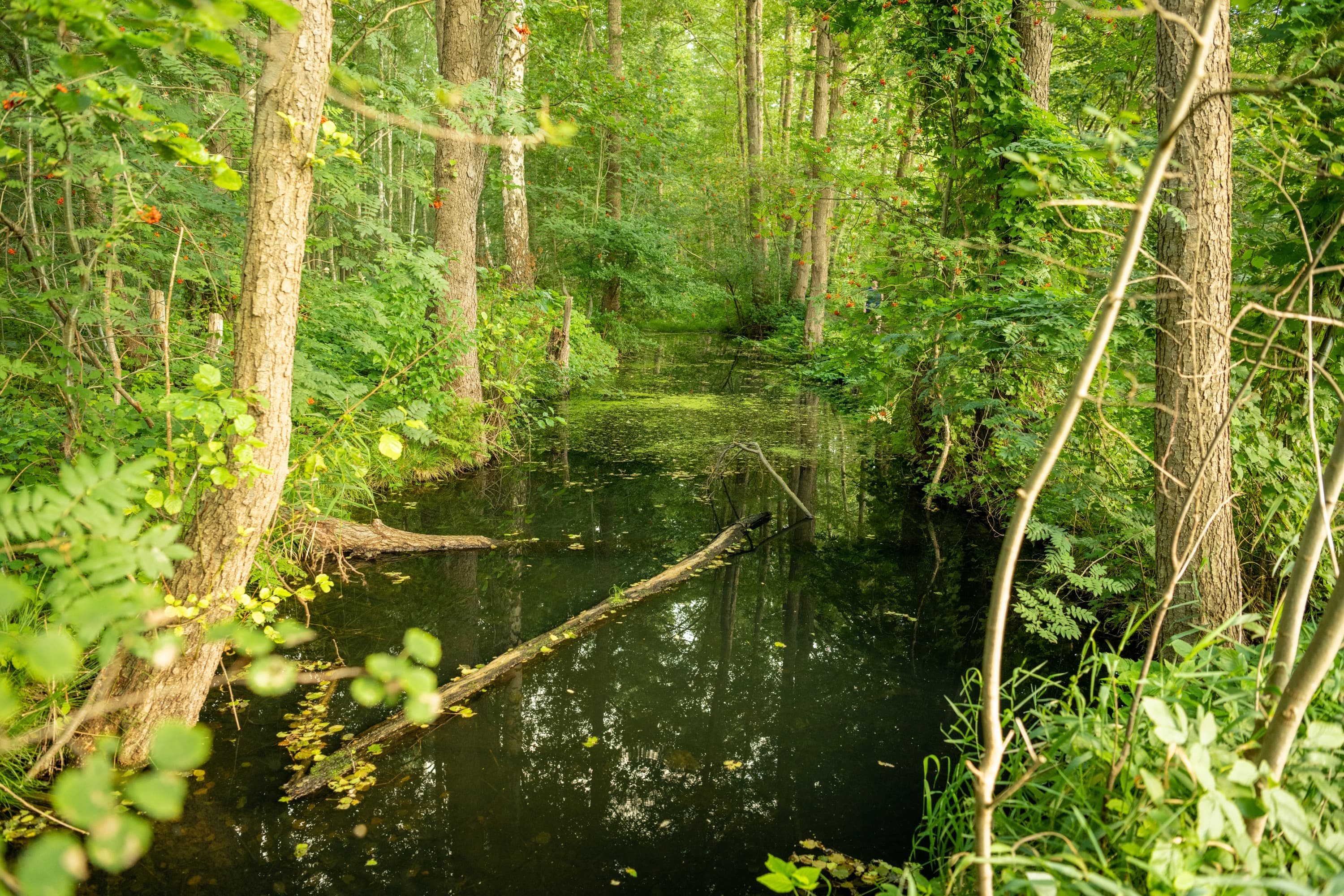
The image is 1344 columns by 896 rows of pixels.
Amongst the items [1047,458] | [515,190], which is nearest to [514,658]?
[1047,458]

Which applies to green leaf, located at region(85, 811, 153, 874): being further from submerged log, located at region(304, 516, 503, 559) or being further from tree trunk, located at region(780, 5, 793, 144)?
tree trunk, located at region(780, 5, 793, 144)

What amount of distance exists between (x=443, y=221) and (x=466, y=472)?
8.00 feet

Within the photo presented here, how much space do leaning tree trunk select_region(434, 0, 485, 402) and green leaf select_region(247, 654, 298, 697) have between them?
564 centimetres

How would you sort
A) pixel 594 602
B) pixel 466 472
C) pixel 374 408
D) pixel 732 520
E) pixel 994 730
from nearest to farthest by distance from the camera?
pixel 994 730 → pixel 594 602 → pixel 374 408 → pixel 732 520 → pixel 466 472

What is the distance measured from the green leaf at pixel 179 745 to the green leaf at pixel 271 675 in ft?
0.72

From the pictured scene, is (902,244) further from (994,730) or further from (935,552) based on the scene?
(994,730)

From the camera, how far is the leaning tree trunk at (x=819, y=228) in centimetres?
1238

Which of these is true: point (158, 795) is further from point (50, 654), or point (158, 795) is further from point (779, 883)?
point (779, 883)

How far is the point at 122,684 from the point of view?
277cm

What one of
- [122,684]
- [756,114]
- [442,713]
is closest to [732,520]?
[442,713]

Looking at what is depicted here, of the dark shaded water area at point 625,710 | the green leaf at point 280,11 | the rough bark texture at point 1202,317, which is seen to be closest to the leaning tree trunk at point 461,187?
the dark shaded water area at point 625,710

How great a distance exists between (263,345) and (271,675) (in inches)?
82.3

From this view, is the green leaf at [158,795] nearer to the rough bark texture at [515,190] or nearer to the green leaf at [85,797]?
the green leaf at [85,797]

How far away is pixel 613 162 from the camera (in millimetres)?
15195
